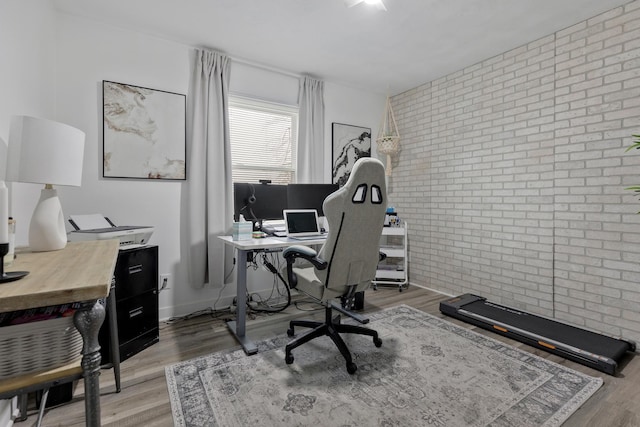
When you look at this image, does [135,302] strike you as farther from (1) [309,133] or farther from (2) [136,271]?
(1) [309,133]

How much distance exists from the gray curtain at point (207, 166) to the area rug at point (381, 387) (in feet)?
3.36

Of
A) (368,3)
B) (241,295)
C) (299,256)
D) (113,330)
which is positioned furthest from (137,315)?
(368,3)

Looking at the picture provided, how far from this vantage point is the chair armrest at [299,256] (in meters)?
1.84

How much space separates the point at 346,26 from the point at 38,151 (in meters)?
2.40

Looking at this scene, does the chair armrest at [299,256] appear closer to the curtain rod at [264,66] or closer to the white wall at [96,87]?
the white wall at [96,87]

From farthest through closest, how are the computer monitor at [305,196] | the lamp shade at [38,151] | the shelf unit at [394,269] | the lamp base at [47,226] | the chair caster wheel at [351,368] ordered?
the shelf unit at [394,269] → the computer monitor at [305,196] → the chair caster wheel at [351,368] → the lamp base at [47,226] → the lamp shade at [38,151]

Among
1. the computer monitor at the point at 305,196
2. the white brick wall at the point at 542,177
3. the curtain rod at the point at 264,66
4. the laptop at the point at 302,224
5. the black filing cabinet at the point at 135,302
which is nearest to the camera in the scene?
the black filing cabinet at the point at 135,302

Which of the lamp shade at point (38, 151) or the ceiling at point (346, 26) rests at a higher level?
the ceiling at point (346, 26)

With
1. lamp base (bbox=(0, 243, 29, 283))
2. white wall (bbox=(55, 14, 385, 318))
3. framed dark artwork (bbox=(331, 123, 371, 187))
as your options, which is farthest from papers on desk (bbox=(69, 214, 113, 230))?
framed dark artwork (bbox=(331, 123, 371, 187))

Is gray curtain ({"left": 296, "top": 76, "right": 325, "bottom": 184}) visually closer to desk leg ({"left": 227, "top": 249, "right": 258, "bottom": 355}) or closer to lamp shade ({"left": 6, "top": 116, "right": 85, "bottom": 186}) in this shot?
desk leg ({"left": 227, "top": 249, "right": 258, "bottom": 355})

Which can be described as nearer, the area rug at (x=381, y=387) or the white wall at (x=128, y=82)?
the area rug at (x=381, y=387)

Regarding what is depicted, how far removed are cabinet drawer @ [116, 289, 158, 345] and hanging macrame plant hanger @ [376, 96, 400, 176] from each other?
314 centimetres

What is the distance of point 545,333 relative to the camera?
230 centimetres

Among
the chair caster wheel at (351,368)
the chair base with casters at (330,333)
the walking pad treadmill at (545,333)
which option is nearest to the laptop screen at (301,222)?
the chair base with casters at (330,333)
